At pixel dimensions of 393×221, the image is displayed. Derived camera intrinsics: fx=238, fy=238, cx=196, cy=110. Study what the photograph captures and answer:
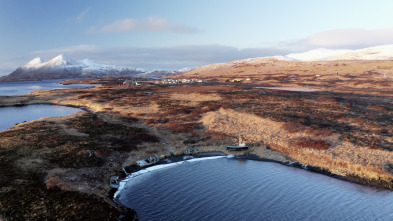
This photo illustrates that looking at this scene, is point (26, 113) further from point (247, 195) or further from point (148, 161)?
point (247, 195)

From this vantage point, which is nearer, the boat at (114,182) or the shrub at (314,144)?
the boat at (114,182)

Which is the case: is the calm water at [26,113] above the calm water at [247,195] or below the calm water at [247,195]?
above

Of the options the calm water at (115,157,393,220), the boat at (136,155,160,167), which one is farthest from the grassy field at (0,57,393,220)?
the calm water at (115,157,393,220)

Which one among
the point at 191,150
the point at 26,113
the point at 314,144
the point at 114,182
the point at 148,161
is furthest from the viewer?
the point at 26,113

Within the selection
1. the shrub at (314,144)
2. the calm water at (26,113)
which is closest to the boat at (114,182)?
the shrub at (314,144)

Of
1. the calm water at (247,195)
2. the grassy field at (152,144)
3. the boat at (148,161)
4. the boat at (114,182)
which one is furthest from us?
the boat at (148,161)

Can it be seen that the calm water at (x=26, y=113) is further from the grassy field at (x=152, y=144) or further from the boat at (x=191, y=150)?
the boat at (x=191, y=150)

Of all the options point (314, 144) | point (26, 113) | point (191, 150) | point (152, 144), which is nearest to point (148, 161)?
point (152, 144)
